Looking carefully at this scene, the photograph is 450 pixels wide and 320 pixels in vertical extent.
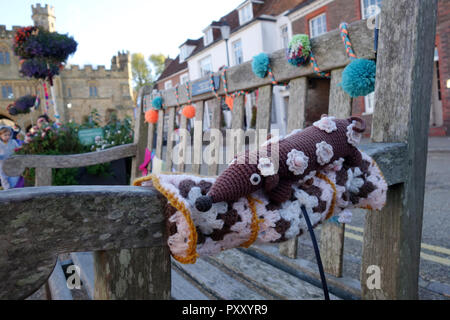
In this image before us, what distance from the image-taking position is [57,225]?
1.64 ft

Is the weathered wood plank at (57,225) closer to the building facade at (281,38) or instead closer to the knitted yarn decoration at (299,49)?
the knitted yarn decoration at (299,49)

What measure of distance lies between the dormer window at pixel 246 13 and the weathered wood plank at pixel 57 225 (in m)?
18.7

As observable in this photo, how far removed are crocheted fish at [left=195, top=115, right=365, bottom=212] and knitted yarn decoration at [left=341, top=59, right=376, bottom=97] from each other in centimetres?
33

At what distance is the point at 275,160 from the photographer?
0.70 m

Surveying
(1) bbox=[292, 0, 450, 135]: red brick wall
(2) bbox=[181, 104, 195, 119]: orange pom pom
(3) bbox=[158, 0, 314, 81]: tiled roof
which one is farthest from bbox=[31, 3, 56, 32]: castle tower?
(2) bbox=[181, 104, 195, 119]: orange pom pom

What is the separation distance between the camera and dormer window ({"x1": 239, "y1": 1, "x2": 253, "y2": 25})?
57.5 ft

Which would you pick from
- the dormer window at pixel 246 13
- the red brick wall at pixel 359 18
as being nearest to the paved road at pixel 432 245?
the red brick wall at pixel 359 18

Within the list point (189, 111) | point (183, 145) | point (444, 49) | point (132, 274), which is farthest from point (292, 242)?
point (444, 49)

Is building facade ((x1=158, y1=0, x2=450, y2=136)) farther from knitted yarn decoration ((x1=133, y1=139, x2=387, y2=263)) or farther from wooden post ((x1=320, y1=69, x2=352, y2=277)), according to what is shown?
knitted yarn decoration ((x1=133, y1=139, x2=387, y2=263))

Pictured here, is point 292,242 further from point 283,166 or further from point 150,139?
point 150,139

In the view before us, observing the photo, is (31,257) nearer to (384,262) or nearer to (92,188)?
(92,188)

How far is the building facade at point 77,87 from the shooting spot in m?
30.4

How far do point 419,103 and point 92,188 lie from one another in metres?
1.16
